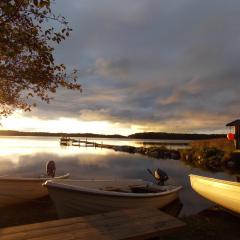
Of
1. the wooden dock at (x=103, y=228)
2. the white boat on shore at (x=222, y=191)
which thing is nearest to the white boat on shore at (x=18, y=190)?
the white boat on shore at (x=222, y=191)

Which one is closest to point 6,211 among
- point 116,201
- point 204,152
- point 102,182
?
point 102,182

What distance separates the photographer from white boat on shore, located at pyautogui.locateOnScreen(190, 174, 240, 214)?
12.5 metres

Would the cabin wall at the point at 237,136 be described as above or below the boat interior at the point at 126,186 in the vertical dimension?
above

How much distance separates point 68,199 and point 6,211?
461cm

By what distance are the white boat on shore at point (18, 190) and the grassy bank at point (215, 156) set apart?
24693 mm

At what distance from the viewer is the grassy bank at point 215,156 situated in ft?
120

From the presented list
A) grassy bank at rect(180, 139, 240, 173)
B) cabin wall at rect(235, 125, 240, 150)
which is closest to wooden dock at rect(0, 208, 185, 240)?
grassy bank at rect(180, 139, 240, 173)

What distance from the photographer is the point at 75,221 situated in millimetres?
A: 6992

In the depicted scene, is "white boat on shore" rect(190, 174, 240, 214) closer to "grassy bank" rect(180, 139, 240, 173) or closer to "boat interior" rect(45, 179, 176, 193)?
"boat interior" rect(45, 179, 176, 193)

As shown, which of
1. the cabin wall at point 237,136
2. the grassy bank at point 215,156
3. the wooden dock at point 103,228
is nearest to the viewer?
the wooden dock at point 103,228

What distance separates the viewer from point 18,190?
48.6 ft

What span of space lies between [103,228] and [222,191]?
8340 mm

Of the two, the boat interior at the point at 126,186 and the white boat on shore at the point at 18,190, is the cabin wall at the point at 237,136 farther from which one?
the white boat on shore at the point at 18,190

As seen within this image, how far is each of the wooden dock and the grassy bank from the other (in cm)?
2895
